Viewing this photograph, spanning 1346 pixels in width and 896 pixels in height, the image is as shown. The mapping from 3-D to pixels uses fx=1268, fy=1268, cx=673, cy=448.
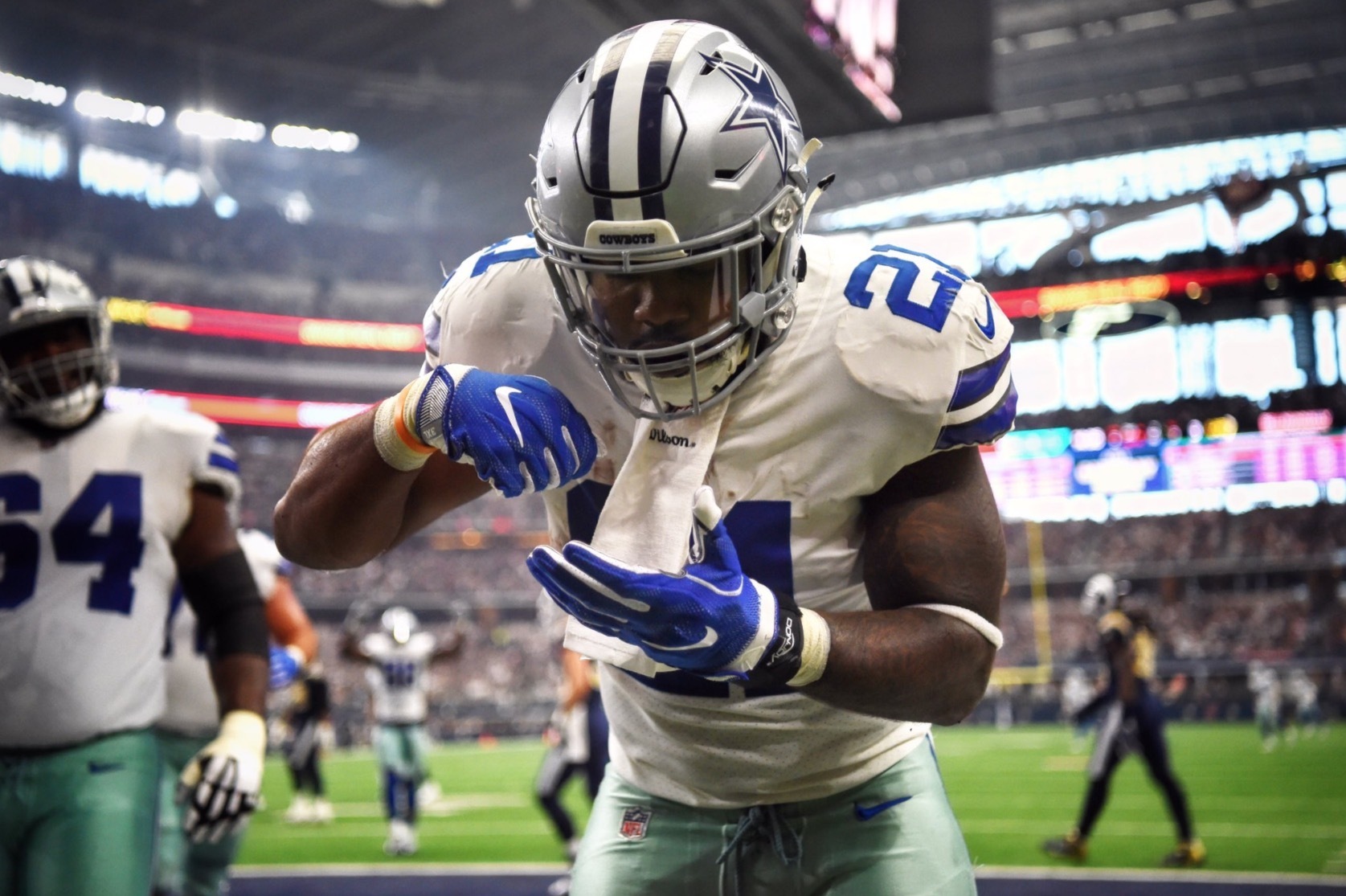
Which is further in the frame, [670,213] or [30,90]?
[30,90]

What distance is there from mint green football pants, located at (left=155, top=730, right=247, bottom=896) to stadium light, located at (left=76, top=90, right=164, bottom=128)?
28.5m

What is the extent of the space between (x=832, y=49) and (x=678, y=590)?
5759 millimetres

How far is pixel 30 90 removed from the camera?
28.8 metres

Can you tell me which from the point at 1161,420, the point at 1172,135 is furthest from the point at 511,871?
the point at 1172,135

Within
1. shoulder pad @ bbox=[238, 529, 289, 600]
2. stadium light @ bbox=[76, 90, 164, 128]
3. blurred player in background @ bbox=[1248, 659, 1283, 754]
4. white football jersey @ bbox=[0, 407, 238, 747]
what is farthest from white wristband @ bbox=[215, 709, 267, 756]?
stadium light @ bbox=[76, 90, 164, 128]

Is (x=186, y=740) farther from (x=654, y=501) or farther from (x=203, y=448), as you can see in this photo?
(x=654, y=501)

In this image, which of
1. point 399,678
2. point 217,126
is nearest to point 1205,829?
point 399,678

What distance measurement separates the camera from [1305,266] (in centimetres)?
2230

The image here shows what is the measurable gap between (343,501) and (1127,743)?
7057mm

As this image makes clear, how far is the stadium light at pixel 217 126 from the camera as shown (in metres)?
31.2

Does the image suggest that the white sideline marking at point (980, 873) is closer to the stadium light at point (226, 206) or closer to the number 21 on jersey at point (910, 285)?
the number 21 on jersey at point (910, 285)

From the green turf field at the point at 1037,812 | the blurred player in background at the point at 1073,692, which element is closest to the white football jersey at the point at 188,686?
the green turf field at the point at 1037,812

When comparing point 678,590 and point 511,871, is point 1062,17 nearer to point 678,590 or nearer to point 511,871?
point 511,871

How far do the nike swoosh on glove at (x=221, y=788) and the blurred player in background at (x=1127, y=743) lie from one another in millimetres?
6187
